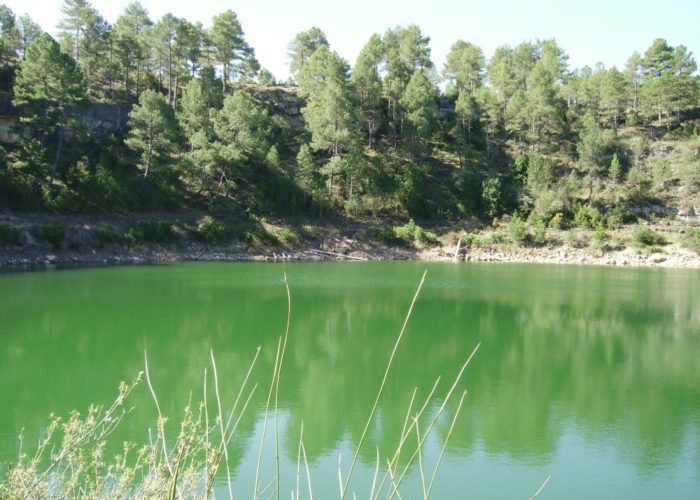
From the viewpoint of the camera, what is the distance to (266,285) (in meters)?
24.3

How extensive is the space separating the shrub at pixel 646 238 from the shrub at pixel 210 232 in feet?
89.0

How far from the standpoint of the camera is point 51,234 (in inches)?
1179

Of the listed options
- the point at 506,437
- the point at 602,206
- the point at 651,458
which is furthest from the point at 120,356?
the point at 602,206

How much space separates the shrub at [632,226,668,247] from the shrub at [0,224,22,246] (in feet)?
121

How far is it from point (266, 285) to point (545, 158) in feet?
106

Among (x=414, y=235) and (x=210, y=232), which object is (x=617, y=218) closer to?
(x=414, y=235)

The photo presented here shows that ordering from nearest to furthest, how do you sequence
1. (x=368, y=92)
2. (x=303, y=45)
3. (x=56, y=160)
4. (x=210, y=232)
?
1. (x=56, y=160)
2. (x=210, y=232)
3. (x=368, y=92)
4. (x=303, y=45)

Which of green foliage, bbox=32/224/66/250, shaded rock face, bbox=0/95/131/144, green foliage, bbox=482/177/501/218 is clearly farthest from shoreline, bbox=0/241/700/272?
shaded rock face, bbox=0/95/131/144

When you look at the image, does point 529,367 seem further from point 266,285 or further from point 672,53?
point 672,53

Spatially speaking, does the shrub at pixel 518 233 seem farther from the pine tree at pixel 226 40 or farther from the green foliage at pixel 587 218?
the pine tree at pixel 226 40

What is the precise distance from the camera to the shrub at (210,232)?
35281 millimetres

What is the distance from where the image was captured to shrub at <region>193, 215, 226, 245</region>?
35281mm

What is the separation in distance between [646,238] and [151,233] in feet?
104

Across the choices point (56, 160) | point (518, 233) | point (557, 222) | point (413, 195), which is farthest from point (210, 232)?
point (557, 222)
